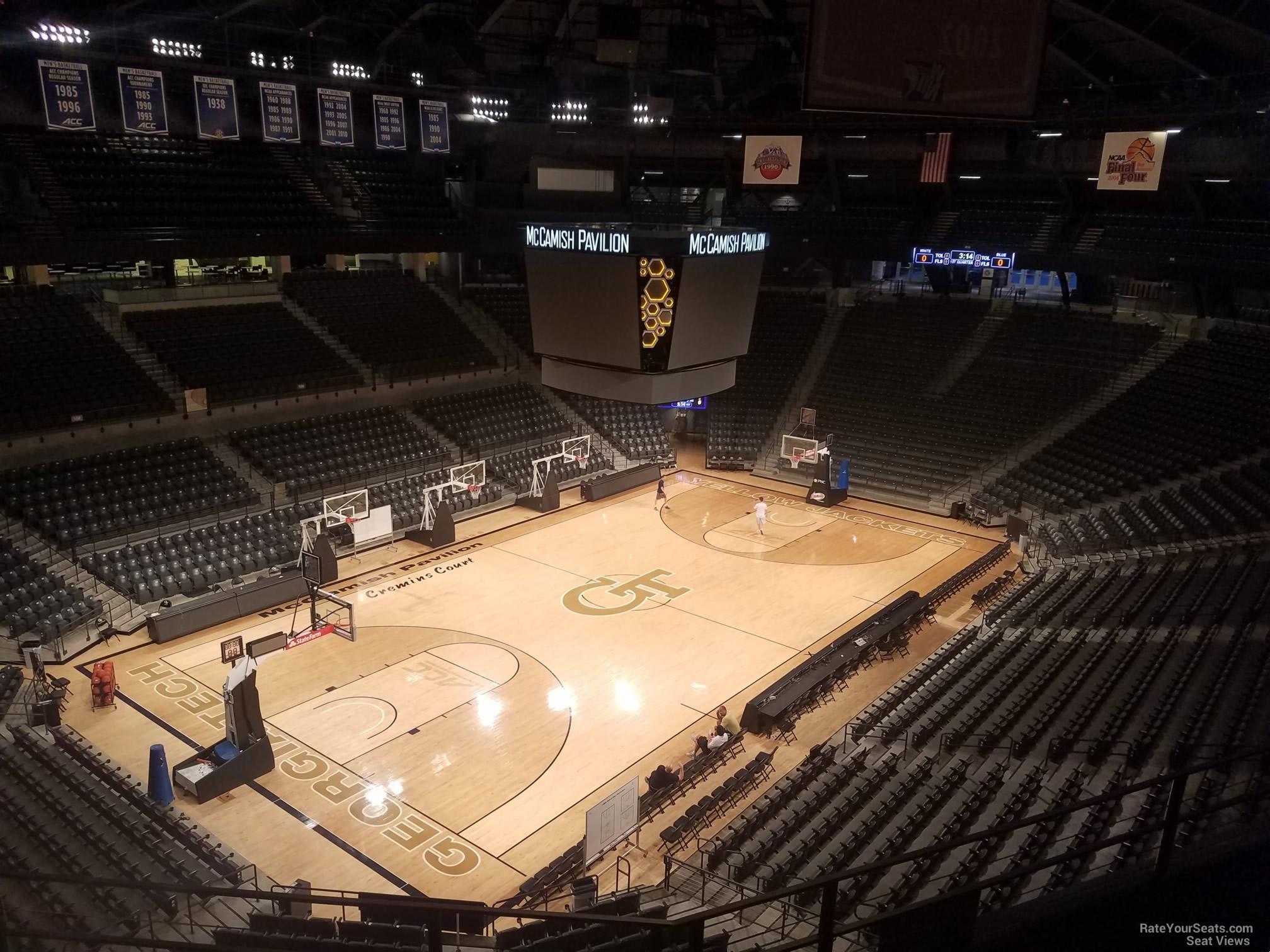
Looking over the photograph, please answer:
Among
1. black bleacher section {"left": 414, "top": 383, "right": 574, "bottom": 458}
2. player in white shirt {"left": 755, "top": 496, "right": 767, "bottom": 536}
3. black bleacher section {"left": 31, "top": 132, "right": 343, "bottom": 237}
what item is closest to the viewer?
black bleacher section {"left": 31, "top": 132, "right": 343, "bottom": 237}

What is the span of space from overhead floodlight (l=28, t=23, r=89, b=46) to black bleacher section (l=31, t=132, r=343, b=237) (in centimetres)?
346

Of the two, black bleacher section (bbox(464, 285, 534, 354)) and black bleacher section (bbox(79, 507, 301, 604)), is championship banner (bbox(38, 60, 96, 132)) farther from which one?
black bleacher section (bbox(464, 285, 534, 354))

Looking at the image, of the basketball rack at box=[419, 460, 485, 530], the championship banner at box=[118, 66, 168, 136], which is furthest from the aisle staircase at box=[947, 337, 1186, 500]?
the championship banner at box=[118, 66, 168, 136]

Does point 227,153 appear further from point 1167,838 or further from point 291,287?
point 1167,838

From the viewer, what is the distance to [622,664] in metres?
16.6

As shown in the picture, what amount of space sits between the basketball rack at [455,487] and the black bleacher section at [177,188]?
8014mm

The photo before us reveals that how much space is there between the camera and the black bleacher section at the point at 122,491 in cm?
1872

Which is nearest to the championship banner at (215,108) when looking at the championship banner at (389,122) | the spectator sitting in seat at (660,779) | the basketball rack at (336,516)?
the championship banner at (389,122)

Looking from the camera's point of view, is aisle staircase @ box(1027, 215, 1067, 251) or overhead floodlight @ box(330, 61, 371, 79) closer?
overhead floodlight @ box(330, 61, 371, 79)

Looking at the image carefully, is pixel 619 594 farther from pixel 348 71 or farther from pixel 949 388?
pixel 348 71

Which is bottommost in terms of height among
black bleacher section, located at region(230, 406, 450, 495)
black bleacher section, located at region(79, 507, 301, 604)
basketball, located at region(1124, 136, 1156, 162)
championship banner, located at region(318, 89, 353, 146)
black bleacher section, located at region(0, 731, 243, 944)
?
black bleacher section, located at region(79, 507, 301, 604)

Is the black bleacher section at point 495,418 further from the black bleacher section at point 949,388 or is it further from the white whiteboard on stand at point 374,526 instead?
the black bleacher section at point 949,388

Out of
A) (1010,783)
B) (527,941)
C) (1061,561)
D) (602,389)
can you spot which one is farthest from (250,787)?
(1061,561)

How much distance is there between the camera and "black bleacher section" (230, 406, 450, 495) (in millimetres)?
23000
